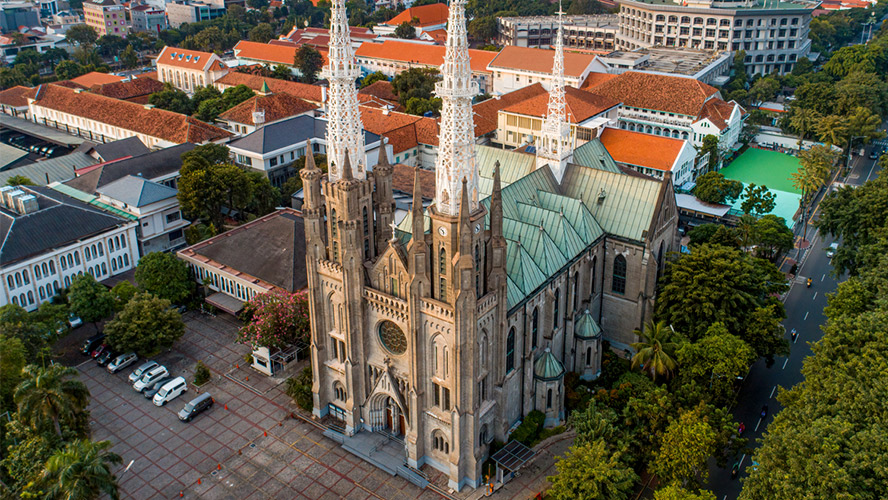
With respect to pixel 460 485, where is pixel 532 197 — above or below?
above

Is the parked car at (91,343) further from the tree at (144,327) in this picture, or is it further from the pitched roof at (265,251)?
the pitched roof at (265,251)

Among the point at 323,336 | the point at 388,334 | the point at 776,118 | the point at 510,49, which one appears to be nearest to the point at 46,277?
the point at 323,336

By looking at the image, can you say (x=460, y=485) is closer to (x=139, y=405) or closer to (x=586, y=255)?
(x=586, y=255)

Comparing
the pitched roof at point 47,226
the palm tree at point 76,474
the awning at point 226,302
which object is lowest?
the awning at point 226,302

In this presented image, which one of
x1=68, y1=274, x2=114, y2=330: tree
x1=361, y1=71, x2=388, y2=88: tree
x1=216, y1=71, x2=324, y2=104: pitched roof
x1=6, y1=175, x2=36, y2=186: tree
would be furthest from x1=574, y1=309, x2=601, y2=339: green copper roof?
x1=361, y1=71, x2=388, y2=88: tree

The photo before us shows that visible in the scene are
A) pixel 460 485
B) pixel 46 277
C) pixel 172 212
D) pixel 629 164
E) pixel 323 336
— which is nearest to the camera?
pixel 460 485

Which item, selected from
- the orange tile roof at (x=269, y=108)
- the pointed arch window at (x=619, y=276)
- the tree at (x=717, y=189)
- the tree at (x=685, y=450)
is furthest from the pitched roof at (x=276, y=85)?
the tree at (x=685, y=450)
